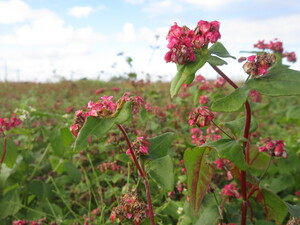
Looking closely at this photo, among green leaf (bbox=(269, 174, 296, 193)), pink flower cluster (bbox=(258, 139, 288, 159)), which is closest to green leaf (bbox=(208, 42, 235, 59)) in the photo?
pink flower cluster (bbox=(258, 139, 288, 159))

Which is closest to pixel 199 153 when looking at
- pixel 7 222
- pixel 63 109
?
pixel 7 222

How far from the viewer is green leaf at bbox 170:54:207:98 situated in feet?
3.78

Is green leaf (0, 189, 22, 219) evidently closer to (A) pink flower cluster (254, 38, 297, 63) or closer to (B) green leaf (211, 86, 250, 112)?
(B) green leaf (211, 86, 250, 112)

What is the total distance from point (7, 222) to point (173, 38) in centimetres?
209

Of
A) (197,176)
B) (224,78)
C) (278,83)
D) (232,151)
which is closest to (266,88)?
(278,83)

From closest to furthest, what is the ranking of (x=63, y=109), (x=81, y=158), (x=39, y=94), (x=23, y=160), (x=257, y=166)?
1. (x=257, y=166)
2. (x=23, y=160)
3. (x=81, y=158)
4. (x=63, y=109)
5. (x=39, y=94)

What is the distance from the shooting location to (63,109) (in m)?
5.86

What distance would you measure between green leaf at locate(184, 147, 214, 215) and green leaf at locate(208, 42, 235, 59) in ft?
1.35

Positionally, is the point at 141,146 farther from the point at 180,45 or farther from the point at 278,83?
the point at 278,83

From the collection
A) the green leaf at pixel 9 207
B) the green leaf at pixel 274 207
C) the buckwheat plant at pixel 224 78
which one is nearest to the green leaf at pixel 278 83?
the buckwheat plant at pixel 224 78

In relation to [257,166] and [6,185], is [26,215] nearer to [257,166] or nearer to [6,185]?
[6,185]

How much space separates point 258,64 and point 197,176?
1.76 ft

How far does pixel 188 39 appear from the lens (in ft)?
3.99

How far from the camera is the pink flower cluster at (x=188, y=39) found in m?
1.17
